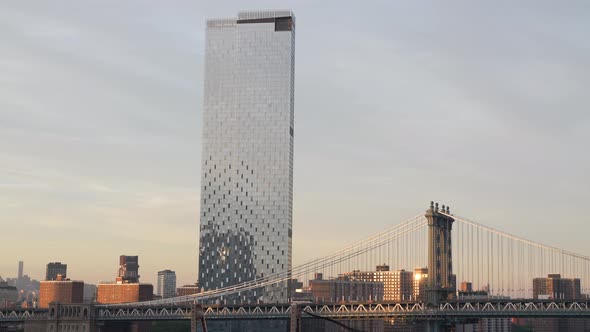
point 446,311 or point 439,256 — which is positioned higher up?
point 439,256

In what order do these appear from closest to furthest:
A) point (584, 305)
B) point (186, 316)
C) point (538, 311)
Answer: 1. point (538, 311)
2. point (584, 305)
3. point (186, 316)

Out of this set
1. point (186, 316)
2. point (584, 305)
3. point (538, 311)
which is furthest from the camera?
point (186, 316)

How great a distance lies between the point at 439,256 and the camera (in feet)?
578

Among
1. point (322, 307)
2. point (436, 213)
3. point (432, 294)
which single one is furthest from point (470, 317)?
point (322, 307)

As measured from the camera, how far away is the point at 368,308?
616ft

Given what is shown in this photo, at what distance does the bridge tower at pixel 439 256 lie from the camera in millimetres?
173500

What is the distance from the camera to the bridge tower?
174m

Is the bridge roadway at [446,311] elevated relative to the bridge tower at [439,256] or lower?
lower

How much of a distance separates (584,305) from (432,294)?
1150 inches

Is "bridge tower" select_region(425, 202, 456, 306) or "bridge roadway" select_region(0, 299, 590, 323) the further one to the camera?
"bridge tower" select_region(425, 202, 456, 306)

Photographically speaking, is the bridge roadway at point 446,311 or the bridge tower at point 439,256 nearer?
the bridge roadway at point 446,311

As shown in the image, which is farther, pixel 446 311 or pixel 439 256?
pixel 439 256

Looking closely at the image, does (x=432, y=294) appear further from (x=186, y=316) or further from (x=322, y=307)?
(x=186, y=316)

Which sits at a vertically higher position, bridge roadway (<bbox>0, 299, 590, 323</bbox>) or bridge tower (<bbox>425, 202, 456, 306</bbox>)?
bridge tower (<bbox>425, 202, 456, 306</bbox>)
